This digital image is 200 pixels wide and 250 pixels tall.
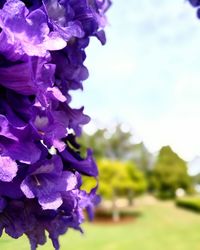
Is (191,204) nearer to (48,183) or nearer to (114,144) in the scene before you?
(114,144)

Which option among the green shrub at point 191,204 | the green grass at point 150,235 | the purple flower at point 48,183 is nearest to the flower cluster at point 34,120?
the purple flower at point 48,183

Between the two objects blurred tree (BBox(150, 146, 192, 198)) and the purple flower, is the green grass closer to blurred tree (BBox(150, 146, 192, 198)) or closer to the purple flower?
the purple flower

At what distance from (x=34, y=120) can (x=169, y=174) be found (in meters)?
51.6

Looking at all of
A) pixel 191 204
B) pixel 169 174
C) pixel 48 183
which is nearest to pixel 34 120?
pixel 48 183

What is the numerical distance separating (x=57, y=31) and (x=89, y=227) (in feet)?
84.0

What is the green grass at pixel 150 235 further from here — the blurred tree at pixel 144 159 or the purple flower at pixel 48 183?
the blurred tree at pixel 144 159

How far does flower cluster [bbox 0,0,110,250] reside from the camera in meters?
0.90

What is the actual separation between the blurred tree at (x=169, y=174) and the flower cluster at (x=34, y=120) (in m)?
51.3

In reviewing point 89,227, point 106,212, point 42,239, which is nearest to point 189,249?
point 89,227

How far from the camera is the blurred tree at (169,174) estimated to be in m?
51.9

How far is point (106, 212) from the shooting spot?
34.9m

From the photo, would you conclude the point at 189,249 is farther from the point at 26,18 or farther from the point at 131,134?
the point at 131,134

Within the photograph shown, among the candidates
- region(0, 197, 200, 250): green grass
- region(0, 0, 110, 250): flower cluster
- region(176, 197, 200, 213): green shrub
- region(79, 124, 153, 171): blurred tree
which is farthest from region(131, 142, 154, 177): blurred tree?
region(0, 0, 110, 250): flower cluster

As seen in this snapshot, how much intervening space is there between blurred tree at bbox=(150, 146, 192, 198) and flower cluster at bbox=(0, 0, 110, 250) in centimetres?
5130
